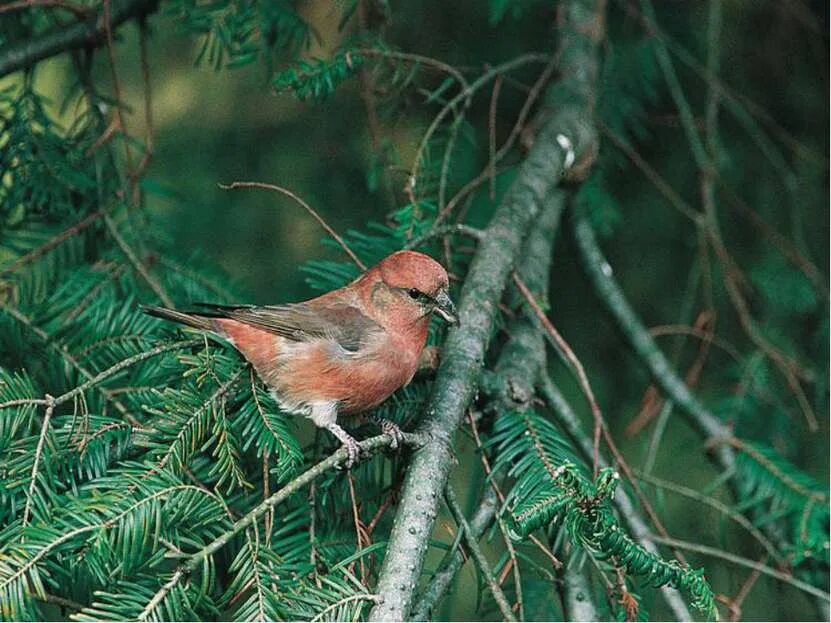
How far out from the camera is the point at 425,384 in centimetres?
216

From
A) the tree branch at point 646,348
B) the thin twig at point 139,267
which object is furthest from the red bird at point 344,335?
the tree branch at point 646,348

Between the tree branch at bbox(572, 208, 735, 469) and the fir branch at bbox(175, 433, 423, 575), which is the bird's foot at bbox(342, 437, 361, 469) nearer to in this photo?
the fir branch at bbox(175, 433, 423, 575)

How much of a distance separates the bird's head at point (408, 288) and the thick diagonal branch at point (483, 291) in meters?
0.06

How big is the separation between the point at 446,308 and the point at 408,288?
115mm

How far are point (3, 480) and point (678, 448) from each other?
2063mm

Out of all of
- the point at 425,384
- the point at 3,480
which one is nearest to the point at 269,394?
the point at 425,384

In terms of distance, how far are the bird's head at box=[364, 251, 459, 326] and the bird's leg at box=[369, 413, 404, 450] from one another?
0.73 feet

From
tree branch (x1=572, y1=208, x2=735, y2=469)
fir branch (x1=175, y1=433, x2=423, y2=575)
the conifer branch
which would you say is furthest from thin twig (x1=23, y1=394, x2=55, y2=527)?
tree branch (x1=572, y1=208, x2=735, y2=469)

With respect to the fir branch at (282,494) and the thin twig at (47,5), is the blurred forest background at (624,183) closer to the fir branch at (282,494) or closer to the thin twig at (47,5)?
the thin twig at (47,5)

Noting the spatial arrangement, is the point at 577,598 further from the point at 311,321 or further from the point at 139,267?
the point at 139,267

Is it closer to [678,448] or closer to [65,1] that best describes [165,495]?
[65,1]

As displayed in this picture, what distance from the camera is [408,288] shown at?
215 centimetres

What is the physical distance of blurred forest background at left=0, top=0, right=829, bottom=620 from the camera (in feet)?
9.62

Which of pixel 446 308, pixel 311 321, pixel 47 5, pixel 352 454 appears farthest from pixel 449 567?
pixel 47 5
